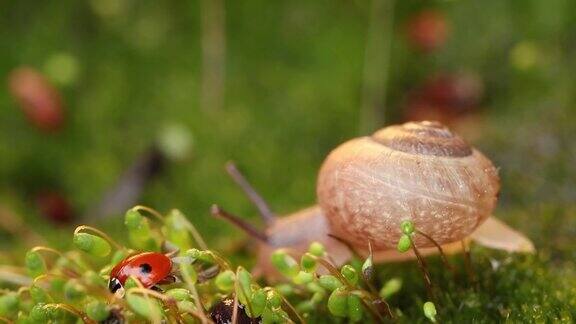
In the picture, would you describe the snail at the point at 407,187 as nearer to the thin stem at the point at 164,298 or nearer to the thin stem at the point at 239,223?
the thin stem at the point at 239,223

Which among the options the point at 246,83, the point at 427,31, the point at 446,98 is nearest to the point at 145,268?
the point at 246,83

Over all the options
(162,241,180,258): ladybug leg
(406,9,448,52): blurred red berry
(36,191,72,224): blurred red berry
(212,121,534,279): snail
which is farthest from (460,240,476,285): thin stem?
(36,191,72,224): blurred red berry

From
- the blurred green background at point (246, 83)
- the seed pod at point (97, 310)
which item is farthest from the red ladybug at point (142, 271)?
the blurred green background at point (246, 83)

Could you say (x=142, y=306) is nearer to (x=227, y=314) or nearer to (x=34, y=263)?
(x=227, y=314)

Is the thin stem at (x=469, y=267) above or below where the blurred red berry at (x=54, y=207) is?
above

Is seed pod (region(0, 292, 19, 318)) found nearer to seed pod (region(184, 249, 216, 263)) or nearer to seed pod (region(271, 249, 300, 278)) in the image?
seed pod (region(184, 249, 216, 263))
